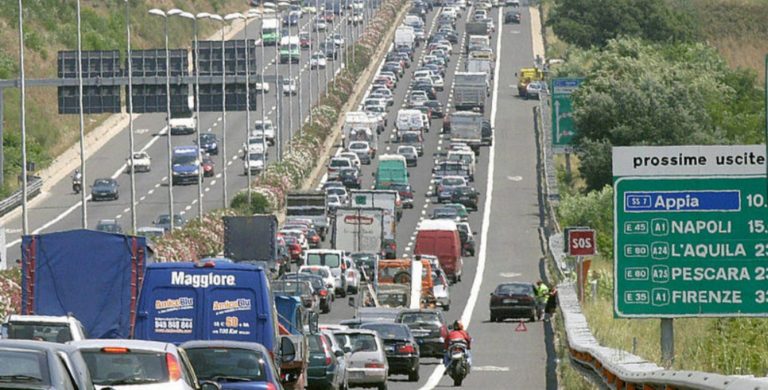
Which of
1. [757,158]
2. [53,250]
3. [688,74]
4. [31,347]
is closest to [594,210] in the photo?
[688,74]

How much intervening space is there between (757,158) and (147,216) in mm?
69862

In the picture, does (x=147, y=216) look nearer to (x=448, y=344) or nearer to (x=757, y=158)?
(x=448, y=344)

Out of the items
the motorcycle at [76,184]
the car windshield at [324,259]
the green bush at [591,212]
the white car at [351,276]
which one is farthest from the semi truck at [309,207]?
the motorcycle at [76,184]

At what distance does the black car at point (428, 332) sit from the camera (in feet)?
156

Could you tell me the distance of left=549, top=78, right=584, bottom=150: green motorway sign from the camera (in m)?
95.1

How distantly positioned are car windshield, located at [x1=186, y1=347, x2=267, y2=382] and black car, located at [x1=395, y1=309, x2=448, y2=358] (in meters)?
24.2

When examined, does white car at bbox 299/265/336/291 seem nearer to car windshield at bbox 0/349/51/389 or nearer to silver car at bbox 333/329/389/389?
silver car at bbox 333/329/389/389

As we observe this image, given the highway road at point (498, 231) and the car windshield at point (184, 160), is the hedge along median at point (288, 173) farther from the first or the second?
the car windshield at point (184, 160)

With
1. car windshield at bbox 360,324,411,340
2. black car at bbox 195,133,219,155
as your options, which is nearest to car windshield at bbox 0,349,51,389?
car windshield at bbox 360,324,411,340

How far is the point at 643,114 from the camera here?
103 m

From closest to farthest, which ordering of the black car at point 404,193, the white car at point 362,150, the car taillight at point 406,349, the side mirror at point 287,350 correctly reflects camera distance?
the side mirror at point 287,350, the car taillight at point 406,349, the black car at point 404,193, the white car at point 362,150

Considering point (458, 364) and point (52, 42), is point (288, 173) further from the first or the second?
point (458, 364)

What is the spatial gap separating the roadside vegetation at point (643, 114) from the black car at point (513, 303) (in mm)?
2071

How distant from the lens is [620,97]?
104 meters
